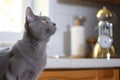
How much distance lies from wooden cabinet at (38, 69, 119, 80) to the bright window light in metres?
0.58

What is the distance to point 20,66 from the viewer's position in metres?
0.55

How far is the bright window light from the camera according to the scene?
169cm

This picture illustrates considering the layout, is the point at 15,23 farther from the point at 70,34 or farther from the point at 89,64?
the point at 89,64

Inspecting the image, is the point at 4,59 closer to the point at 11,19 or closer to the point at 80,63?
the point at 80,63

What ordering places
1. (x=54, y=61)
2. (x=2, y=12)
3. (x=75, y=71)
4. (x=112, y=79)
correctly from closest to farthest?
1. (x=54, y=61)
2. (x=75, y=71)
3. (x=112, y=79)
4. (x=2, y=12)

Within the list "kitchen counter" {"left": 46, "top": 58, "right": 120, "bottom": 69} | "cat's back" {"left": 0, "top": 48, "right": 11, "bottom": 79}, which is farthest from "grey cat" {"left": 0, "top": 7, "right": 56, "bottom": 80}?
"kitchen counter" {"left": 46, "top": 58, "right": 120, "bottom": 69}

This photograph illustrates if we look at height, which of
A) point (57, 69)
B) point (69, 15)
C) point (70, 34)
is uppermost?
point (69, 15)

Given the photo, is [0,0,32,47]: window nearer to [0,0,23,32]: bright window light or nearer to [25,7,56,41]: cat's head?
[0,0,23,32]: bright window light

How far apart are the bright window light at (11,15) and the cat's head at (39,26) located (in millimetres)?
1042

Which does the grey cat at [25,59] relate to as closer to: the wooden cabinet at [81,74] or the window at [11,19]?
the wooden cabinet at [81,74]

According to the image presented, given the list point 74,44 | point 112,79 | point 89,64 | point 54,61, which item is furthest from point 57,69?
point 74,44

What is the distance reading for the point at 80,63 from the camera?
1314mm

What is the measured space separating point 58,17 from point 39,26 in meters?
1.16

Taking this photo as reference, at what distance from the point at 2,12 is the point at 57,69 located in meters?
0.64
